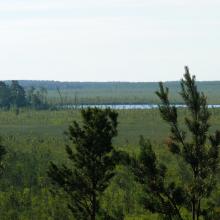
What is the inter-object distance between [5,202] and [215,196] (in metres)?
26.9

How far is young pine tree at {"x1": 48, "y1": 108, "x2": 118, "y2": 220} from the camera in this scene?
33031 millimetres

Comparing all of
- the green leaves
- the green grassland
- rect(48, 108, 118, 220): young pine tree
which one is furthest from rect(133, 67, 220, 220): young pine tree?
rect(48, 108, 118, 220): young pine tree

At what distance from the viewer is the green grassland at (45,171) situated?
71.2 m

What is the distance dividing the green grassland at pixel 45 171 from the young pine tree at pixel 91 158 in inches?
131

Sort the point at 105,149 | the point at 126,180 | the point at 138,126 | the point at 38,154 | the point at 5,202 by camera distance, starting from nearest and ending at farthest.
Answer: the point at 105,149 < the point at 5,202 < the point at 126,180 < the point at 38,154 < the point at 138,126

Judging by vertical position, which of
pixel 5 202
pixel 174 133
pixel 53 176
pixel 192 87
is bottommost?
pixel 5 202

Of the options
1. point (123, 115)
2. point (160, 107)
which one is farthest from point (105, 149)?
point (123, 115)

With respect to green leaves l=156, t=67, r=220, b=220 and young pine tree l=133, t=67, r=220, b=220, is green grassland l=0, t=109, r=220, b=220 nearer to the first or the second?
young pine tree l=133, t=67, r=220, b=220

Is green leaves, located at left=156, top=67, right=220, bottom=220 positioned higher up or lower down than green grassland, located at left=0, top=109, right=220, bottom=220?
higher up

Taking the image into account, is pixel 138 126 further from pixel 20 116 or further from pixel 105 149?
pixel 105 149

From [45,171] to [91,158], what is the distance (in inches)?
873

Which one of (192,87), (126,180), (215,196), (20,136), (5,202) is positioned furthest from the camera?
(20,136)

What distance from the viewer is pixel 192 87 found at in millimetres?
24891

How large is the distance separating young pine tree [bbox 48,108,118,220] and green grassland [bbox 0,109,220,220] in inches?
131
